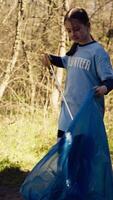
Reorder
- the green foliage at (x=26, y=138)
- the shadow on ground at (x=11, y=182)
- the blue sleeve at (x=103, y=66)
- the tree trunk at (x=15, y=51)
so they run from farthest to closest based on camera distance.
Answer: the tree trunk at (x=15, y=51) → the green foliage at (x=26, y=138) → the shadow on ground at (x=11, y=182) → the blue sleeve at (x=103, y=66)

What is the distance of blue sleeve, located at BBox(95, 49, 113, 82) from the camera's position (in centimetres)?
396

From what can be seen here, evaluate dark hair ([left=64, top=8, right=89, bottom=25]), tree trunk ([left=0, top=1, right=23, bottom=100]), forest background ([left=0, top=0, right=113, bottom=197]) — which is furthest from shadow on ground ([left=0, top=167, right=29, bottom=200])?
dark hair ([left=64, top=8, right=89, bottom=25])

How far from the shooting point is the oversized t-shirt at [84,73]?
401cm

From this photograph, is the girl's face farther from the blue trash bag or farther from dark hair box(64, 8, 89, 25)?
the blue trash bag

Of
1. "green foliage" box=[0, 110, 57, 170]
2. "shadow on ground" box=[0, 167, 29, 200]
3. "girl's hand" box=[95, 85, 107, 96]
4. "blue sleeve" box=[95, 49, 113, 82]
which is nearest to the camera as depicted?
"girl's hand" box=[95, 85, 107, 96]

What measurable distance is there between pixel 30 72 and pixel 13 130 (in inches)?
54.9

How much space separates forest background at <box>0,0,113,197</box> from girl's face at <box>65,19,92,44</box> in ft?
8.31

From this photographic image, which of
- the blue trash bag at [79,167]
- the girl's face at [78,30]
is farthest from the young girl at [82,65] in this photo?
the blue trash bag at [79,167]

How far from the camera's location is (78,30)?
159 inches

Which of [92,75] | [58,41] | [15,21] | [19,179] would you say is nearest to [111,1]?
[58,41]

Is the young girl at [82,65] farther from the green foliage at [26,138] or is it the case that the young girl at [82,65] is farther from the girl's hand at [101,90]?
the green foliage at [26,138]

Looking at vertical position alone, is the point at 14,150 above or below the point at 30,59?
below

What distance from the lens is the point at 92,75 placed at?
4.10 meters

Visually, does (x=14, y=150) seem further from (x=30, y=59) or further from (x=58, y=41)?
(x=58, y=41)
